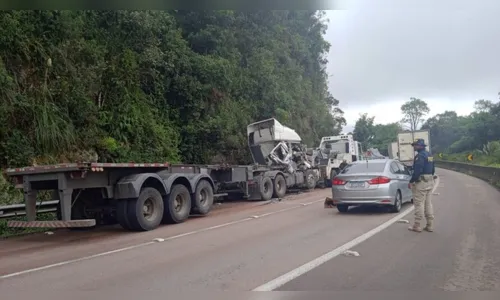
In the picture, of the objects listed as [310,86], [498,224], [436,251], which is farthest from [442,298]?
[310,86]

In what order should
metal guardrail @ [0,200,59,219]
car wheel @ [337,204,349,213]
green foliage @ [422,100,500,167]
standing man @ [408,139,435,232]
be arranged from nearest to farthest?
standing man @ [408,139,435,232] < metal guardrail @ [0,200,59,219] < car wheel @ [337,204,349,213] < green foliage @ [422,100,500,167]

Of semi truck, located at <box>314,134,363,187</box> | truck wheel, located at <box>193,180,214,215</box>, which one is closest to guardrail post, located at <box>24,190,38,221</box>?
truck wheel, located at <box>193,180,214,215</box>

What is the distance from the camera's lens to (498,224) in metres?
10.4

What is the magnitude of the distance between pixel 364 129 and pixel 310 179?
44682 millimetres

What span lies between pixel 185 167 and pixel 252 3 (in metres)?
9.41

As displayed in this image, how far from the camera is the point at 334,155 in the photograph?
24547mm

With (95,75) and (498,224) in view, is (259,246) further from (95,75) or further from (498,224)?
(95,75)

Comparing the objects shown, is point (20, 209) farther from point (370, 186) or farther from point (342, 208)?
point (370, 186)

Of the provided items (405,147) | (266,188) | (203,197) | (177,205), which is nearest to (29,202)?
(177,205)

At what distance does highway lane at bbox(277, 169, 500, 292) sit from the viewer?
575 cm

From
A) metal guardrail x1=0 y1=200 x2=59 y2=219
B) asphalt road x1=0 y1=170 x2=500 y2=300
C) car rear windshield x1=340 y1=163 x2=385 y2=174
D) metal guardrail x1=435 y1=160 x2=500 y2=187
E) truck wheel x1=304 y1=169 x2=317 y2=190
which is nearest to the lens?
asphalt road x1=0 y1=170 x2=500 y2=300

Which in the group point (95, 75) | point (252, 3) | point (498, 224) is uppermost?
point (95, 75)

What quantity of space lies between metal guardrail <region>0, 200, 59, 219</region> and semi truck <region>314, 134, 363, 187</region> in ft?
45.8

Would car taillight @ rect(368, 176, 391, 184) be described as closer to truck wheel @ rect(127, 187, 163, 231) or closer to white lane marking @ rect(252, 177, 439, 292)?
white lane marking @ rect(252, 177, 439, 292)
